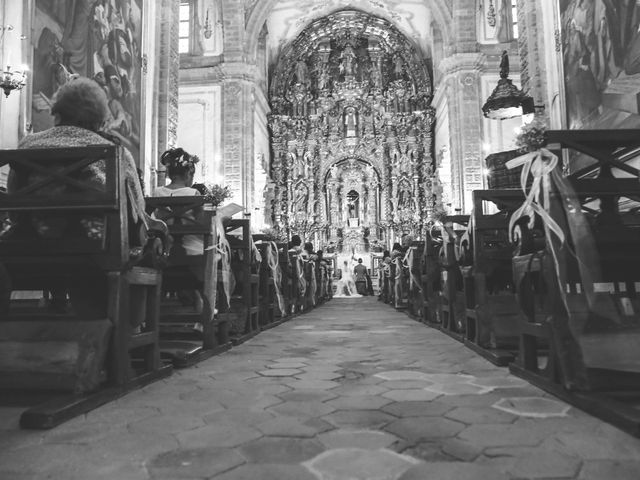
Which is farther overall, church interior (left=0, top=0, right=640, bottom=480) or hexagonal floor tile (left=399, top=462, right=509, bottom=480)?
church interior (left=0, top=0, right=640, bottom=480)

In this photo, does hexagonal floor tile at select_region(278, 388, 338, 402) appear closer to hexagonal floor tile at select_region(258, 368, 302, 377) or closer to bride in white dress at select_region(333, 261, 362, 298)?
hexagonal floor tile at select_region(258, 368, 302, 377)

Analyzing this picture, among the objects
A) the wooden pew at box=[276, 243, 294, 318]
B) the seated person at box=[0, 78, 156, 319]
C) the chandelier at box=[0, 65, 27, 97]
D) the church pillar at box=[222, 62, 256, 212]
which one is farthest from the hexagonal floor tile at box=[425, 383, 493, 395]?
the church pillar at box=[222, 62, 256, 212]

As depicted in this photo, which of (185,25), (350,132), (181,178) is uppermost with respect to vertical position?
(185,25)

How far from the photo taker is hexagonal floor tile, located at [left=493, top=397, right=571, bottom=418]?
6.35 ft

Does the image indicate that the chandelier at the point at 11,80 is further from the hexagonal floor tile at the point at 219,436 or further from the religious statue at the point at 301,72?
the religious statue at the point at 301,72

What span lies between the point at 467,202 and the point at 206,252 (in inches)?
468

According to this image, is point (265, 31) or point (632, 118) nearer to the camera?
point (632, 118)

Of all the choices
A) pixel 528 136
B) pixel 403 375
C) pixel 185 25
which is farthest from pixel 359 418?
pixel 185 25

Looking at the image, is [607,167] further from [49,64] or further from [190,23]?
[190,23]

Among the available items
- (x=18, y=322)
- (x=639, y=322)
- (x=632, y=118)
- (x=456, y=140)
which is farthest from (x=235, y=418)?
(x=456, y=140)

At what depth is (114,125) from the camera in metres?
7.29

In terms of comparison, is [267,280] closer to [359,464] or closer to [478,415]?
[478,415]

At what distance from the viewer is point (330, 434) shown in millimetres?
1718

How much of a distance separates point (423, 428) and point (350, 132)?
2107 cm
